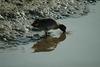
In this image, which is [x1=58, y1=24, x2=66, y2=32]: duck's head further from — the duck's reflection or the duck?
the duck's reflection

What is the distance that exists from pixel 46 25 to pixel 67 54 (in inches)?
40.0

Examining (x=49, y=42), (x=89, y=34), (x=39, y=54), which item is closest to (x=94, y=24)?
(x=89, y=34)

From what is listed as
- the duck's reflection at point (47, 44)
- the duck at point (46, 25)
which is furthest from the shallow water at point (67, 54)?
the duck at point (46, 25)

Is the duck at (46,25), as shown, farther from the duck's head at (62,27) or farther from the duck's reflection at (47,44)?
the duck's reflection at (47,44)

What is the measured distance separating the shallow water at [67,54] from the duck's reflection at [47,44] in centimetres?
7

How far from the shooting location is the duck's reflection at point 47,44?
20.1ft

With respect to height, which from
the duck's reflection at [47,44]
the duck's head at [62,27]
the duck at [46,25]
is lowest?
the duck's reflection at [47,44]

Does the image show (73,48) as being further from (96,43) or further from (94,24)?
(94,24)

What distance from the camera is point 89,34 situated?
6.68 m

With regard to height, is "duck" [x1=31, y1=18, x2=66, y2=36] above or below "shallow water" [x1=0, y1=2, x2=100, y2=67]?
above

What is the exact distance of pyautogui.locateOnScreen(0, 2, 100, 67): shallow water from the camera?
5.54m

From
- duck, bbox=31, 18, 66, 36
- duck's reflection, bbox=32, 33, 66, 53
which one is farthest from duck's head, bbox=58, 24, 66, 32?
duck's reflection, bbox=32, 33, 66, 53

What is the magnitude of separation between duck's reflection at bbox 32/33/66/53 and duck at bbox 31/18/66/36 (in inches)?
7.0

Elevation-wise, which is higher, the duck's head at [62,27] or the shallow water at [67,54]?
the duck's head at [62,27]
